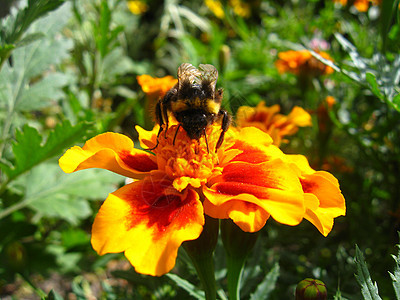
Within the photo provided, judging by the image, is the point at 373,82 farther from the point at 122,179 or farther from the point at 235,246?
the point at 122,179

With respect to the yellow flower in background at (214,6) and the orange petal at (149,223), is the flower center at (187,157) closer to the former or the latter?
the orange petal at (149,223)

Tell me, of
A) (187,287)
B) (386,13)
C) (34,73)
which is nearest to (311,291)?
(187,287)

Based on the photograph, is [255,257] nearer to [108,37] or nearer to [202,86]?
[202,86]

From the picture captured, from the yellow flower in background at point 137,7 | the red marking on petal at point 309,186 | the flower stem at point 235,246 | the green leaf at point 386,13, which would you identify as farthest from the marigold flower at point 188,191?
the yellow flower in background at point 137,7

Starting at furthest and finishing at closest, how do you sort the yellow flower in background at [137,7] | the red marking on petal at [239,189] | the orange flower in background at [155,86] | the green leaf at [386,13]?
the yellow flower in background at [137,7], the orange flower in background at [155,86], the green leaf at [386,13], the red marking on petal at [239,189]

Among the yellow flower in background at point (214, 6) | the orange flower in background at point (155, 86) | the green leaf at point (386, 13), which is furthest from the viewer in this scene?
the yellow flower in background at point (214, 6)

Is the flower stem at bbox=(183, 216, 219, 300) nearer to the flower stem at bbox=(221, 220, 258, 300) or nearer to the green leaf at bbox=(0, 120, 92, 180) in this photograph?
the flower stem at bbox=(221, 220, 258, 300)
